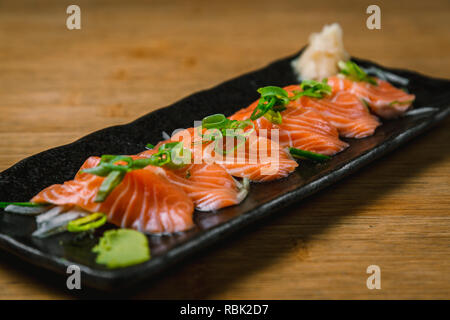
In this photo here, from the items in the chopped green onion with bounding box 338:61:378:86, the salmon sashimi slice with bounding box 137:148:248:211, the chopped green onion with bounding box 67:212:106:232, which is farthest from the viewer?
the chopped green onion with bounding box 338:61:378:86

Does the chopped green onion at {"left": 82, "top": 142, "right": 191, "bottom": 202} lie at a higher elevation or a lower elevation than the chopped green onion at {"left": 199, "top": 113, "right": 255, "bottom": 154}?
lower

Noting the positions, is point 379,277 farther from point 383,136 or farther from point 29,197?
point 29,197

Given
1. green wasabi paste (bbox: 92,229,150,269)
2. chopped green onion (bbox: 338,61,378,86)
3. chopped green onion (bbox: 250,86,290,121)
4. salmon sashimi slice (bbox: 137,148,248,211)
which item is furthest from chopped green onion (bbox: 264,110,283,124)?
green wasabi paste (bbox: 92,229,150,269)

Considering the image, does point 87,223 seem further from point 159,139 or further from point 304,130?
point 304,130

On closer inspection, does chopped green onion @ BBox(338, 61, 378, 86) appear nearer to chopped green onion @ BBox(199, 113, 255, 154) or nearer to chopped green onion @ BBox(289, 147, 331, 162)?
chopped green onion @ BBox(289, 147, 331, 162)

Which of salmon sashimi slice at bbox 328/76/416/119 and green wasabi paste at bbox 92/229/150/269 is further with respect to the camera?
salmon sashimi slice at bbox 328/76/416/119

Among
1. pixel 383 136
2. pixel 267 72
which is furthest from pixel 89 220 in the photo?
pixel 267 72

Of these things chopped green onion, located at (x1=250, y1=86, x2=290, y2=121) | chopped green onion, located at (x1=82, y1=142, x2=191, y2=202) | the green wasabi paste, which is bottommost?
the green wasabi paste
